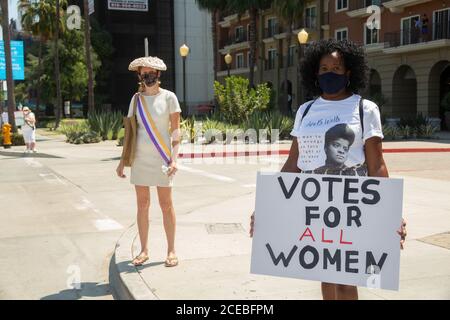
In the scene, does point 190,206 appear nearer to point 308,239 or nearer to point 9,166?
point 308,239

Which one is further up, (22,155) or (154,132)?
(154,132)

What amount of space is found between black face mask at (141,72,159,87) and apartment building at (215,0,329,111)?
A: 118ft

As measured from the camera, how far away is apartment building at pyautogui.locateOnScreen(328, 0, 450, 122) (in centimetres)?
3178

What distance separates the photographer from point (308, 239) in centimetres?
305

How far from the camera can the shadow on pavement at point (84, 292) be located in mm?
4555

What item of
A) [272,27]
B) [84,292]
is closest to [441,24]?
[272,27]

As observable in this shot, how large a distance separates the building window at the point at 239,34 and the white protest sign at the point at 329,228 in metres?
52.4

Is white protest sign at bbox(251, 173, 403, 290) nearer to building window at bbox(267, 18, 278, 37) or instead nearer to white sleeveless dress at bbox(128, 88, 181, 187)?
white sleeveless dress at bbox(128, 88, 181, 187)

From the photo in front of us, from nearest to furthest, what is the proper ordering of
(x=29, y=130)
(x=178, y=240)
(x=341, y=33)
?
1. (x=178, y=240)
2. (x=29, y=130)
3. (x=341, y=33)

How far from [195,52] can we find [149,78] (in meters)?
66.1

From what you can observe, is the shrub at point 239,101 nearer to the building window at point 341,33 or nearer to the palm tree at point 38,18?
the building window at point 341,33

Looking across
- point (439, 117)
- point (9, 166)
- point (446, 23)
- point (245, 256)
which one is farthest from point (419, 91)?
point (245, 256)

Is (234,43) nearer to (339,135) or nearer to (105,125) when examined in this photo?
(105,125)

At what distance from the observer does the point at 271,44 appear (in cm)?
5078
